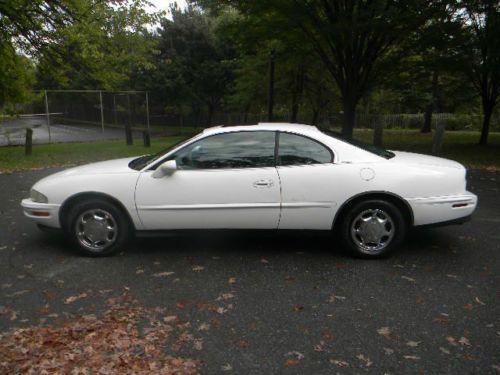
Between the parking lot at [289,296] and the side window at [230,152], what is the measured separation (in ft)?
2.67

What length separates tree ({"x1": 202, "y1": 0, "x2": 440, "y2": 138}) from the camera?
12.6 meters

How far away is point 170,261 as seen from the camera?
491 centimetres

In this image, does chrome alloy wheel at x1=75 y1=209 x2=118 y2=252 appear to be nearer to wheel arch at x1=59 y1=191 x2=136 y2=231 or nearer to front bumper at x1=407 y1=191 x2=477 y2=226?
wheel arch at x1=59 y1=191 x2=136 y2=231

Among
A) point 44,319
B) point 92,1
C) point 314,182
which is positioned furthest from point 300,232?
point 92,1

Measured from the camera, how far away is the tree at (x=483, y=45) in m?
12.5

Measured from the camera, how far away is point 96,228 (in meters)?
4.96

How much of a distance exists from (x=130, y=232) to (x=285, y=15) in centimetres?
1020

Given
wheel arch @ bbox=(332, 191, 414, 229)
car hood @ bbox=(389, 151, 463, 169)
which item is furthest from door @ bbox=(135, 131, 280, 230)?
car hood @ bbox=(389, 151, 463, 169)

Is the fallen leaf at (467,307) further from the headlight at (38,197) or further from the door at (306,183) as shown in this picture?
the headlight at (38,197)

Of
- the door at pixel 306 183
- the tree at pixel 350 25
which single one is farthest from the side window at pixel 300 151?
the tree at pixel 350 25

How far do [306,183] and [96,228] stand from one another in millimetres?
2295

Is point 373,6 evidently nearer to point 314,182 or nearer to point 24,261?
point 314,182

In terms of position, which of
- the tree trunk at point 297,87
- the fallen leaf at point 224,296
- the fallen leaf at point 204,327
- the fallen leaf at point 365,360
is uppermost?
the tree trunk at point 297,87

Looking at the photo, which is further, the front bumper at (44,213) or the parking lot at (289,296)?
the front bumper at (44,213)
